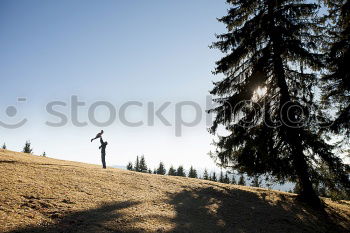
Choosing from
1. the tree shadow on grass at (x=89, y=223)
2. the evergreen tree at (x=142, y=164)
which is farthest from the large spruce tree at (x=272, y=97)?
the evergreen tree at (x=142, y=164)

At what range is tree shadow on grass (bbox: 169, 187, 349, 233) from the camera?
9.19 metres

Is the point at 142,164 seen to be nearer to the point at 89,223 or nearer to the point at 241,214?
the point at 241,214

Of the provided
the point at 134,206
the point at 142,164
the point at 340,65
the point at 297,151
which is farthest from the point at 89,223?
the point at 142,164

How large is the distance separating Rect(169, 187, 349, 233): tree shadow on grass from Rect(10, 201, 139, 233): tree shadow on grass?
191cm

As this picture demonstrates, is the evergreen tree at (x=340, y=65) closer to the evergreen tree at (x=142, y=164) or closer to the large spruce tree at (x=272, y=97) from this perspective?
the large spruce tree at (x=272, y=97)

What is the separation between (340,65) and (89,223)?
13752mm

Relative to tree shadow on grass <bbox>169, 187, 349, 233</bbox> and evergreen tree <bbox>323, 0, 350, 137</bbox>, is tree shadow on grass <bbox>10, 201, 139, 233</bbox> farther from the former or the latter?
evergreen tree <bbox>323, 0, 350, 137</bbox>

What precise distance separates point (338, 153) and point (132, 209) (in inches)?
441

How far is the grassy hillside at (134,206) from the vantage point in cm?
731

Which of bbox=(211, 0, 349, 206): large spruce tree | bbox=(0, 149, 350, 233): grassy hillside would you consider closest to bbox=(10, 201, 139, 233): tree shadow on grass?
bbox=(0, 149, 350, 233): grassy hillside

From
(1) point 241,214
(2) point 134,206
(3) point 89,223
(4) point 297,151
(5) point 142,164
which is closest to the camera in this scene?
(3) point 89,223

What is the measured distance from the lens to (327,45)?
1388cm

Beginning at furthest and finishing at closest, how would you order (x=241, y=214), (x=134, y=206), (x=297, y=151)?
(x=297, y=151) → (x=241, y=214) → (x=134, y=206)

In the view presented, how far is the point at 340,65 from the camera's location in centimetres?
1284
